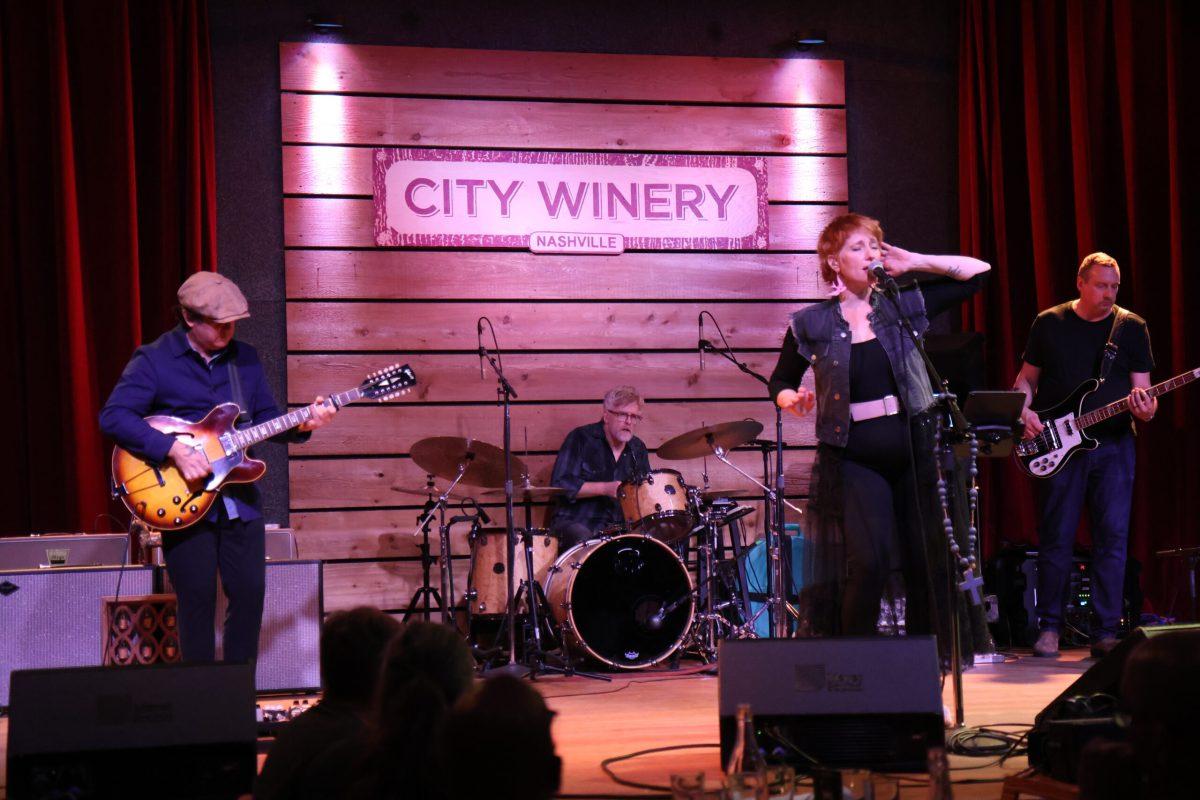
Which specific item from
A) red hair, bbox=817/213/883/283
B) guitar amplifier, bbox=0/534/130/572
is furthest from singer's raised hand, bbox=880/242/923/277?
guitar amplifier, bbox=0/534/130/572

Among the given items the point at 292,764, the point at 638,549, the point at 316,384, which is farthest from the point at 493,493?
the point at 292,764

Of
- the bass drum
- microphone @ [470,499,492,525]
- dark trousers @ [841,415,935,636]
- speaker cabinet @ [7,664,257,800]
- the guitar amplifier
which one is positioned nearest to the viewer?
speaker cabinet @ [7,664,257,800]

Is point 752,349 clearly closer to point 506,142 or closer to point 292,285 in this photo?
point 506,142

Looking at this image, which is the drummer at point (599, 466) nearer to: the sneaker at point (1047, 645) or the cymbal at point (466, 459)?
the cymbal at point (466, 459)

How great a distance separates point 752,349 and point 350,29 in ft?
9.69

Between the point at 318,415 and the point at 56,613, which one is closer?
the point at 318,415

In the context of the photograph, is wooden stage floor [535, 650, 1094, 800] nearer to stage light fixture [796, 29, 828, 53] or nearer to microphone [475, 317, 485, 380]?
microphone [475, 317, 485, 380]

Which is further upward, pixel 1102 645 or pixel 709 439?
pixel 709 439

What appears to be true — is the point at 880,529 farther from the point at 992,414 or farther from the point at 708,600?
the point at 708,600

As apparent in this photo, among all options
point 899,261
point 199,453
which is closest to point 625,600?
point 199,453

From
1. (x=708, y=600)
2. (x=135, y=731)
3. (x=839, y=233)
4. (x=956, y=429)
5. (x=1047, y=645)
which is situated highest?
(x=839, y=233)

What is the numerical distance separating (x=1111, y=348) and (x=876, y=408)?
2.86 m

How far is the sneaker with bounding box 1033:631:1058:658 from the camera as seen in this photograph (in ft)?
20.9

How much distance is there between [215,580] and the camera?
4496 millimetres
